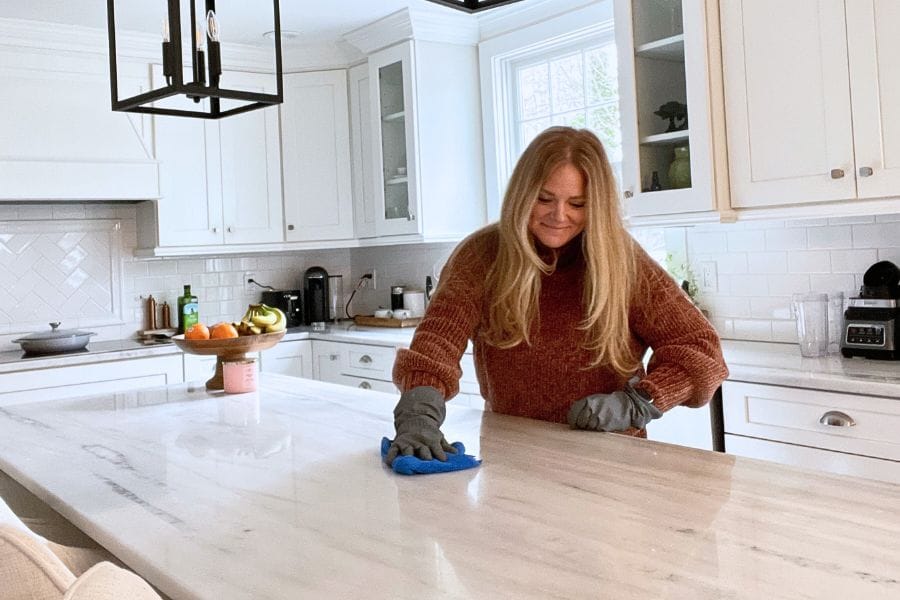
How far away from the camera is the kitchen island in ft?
3.37

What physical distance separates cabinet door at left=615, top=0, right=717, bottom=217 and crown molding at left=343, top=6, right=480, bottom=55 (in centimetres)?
123

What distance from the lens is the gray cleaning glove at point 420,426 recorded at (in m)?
1.57

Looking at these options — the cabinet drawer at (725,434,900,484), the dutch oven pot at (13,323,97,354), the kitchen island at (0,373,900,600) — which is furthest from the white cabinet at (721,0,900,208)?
the dutch oven pot at (13,323,97,354)

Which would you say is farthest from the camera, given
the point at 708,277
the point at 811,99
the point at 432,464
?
the point at 708,277

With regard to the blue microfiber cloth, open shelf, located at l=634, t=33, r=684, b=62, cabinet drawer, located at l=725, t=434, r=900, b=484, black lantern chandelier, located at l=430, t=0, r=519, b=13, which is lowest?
cabinet drawer, located at l=725, t=434, r=900, b=484

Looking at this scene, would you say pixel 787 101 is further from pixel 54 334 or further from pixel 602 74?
pixel 54 334

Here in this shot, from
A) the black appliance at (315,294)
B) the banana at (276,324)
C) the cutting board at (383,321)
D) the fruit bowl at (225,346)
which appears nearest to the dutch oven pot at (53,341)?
the black appliance at (315,294)

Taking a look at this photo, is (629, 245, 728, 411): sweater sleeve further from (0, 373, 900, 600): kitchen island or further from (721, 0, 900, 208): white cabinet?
(721, 0, 900, 208): white cabinet

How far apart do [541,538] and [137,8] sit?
11.6 ft

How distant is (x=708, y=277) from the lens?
3590 mm

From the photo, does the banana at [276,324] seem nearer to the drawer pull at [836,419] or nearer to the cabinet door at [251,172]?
the drawer pull at [836,419]

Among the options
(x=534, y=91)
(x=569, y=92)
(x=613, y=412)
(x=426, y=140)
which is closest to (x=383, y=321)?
(x=426, y=140)

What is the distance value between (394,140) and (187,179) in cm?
109

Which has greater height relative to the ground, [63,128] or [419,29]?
[419,29]
